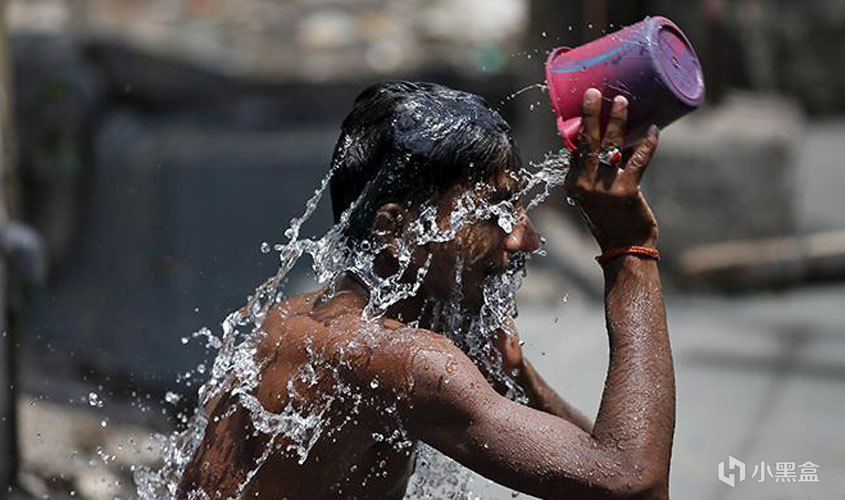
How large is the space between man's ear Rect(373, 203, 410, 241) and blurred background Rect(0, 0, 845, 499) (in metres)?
0.45

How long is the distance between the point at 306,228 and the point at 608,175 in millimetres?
4722

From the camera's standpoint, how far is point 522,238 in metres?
2.31

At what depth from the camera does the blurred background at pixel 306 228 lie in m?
4.53

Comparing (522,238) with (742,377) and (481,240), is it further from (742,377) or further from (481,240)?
(742,377)

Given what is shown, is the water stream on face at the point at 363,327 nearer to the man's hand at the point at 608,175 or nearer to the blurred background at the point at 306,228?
the man's hand at the point at 608,175

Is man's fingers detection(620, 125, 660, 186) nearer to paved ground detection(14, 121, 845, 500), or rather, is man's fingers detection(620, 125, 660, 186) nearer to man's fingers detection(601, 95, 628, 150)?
man's fingers detection(601, 95, 628, 150)

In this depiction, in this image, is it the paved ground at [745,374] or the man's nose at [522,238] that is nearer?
the man's nose at [522,238]

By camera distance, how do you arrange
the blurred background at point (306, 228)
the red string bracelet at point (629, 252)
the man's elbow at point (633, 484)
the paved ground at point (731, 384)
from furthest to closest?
the blurred background at point (306, 228) < the paved ground at point (731, 384) < the red string bracelet at point (629, 252) < the man's elbow at point (633, 484)

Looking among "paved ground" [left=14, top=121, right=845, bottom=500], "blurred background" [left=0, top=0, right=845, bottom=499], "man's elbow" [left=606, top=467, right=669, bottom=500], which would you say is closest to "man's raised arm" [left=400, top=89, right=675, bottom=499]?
"man's elbow" [left=606, top=467, right=669, bottom=500]

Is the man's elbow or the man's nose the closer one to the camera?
the man's elbow

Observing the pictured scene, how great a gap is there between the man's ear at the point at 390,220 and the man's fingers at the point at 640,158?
34 centimetres

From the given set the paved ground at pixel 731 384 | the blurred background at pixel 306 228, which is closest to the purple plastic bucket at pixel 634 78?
the blurred background at pixel 306 228

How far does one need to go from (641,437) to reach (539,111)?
4.81m

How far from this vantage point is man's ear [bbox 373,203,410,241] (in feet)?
7.55
